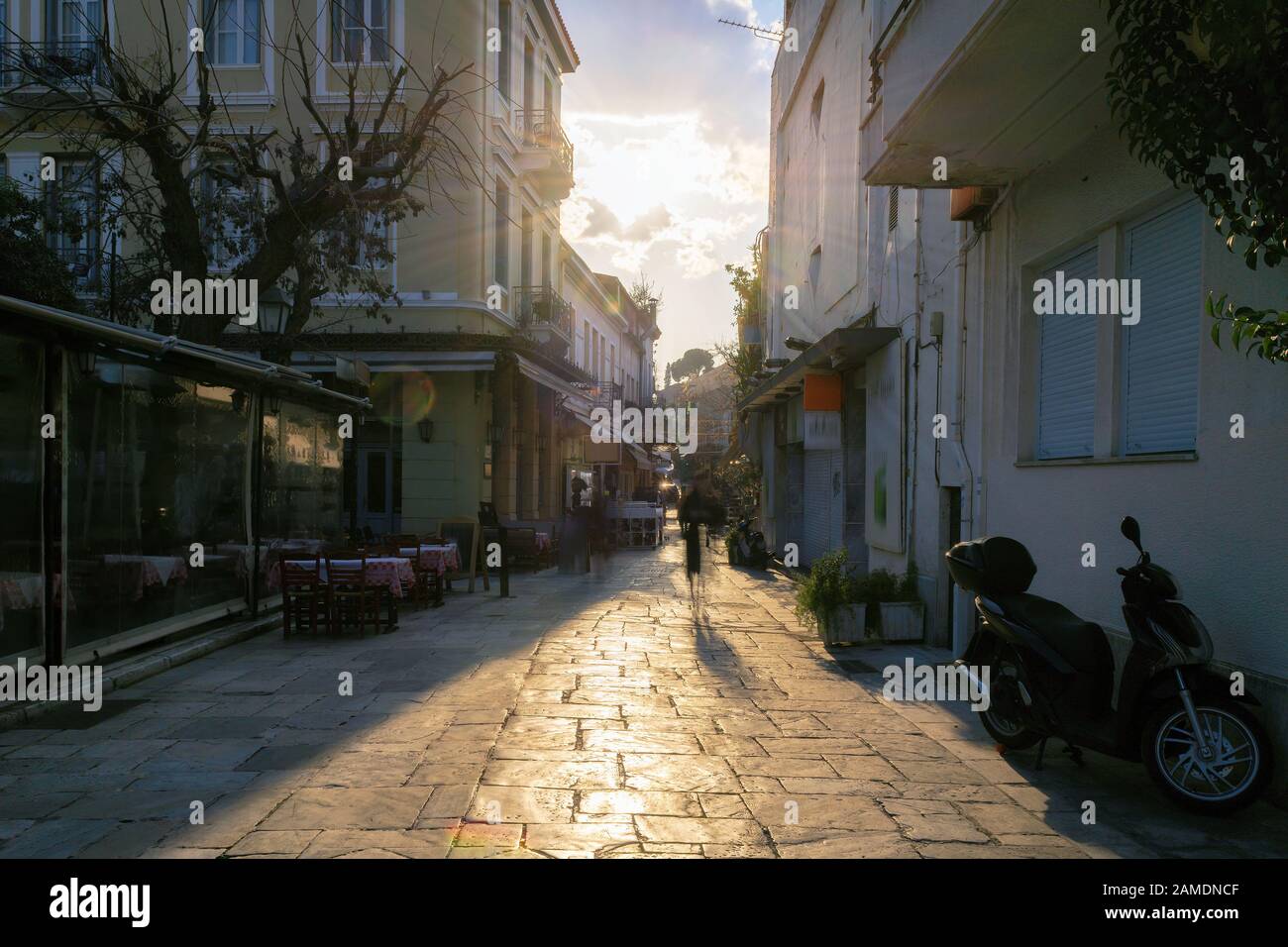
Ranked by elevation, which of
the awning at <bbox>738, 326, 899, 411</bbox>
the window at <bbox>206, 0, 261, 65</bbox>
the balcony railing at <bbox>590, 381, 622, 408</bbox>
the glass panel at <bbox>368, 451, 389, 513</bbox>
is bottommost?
the glass panel at <bbox>368, 451, 389, 513</bbox>

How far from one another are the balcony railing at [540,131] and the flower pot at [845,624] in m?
16.3

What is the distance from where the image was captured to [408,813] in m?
4.27

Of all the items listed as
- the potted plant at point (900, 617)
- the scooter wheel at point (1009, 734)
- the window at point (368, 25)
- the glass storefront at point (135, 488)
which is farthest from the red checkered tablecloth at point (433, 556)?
the window at point (368, 25)

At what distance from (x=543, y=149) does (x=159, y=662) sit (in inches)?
671

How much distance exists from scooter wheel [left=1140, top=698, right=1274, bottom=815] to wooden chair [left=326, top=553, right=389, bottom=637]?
25.2 ft

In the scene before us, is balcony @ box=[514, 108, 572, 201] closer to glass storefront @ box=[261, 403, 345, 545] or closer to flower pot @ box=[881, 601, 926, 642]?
glass storefront @ box=[261, 403, 345, 545]

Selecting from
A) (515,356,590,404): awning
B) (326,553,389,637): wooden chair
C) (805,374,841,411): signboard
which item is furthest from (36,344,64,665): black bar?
(515,356,590,404): awning

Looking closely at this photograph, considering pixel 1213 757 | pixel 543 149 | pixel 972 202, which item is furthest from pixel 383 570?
pixel 543 149

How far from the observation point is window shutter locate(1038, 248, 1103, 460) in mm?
6762

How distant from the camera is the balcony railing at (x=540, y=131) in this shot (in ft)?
72.5

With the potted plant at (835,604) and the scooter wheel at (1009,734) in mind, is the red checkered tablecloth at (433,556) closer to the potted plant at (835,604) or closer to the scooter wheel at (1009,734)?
the potted plant at (835,604)
